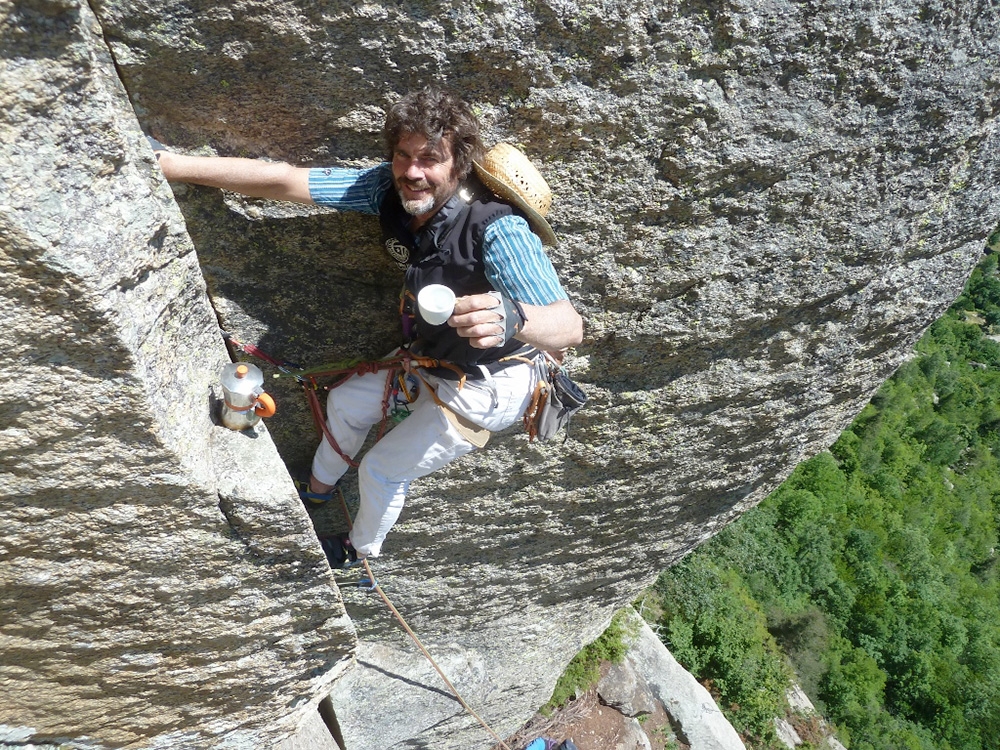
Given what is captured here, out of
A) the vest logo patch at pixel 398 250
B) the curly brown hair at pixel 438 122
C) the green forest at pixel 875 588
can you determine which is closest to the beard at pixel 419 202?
the curly brown hair at pixel 438 122

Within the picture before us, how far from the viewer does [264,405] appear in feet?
9.02

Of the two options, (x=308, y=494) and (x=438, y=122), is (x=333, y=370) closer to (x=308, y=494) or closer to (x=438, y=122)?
(x=308, y=494)

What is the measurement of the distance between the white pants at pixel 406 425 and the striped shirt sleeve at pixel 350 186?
0.87 m

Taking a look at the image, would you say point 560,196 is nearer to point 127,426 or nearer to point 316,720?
point 127,426

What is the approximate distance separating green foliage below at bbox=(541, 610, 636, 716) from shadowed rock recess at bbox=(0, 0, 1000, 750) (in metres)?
4.42

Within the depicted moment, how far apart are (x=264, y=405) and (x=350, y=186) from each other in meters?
0.91

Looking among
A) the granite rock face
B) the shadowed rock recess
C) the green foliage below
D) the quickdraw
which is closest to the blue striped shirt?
the shadowed rock recess

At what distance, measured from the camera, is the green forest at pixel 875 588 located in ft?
42.2

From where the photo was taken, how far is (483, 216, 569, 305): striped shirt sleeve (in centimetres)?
252

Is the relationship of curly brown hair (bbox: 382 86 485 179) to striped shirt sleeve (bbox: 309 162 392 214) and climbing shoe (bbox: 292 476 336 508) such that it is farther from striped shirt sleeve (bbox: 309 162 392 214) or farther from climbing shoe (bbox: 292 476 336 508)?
climbing shoe (bbox: 292 476 336 508)

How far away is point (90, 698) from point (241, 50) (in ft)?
10.0

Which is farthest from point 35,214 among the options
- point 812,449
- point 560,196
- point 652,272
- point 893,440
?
point 893,440

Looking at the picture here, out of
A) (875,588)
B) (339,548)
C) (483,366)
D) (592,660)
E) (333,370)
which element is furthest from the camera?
(875,588)

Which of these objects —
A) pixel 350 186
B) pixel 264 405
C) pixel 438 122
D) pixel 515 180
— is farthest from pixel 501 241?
pixel 264 405
